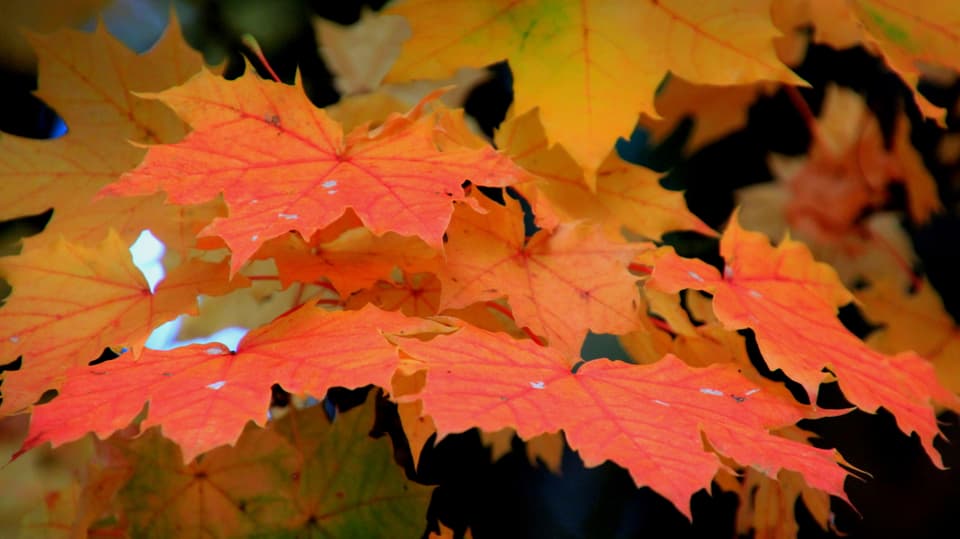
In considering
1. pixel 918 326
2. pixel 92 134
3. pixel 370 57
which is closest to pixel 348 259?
pixel 92 134

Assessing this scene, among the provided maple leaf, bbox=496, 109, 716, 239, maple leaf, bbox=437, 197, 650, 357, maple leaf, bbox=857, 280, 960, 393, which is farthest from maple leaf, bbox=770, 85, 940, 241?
maple leaf, bbox=437, 197, 650, 357

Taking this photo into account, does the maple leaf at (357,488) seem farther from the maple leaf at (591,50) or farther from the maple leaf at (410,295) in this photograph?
the maple leaf at (591,50)

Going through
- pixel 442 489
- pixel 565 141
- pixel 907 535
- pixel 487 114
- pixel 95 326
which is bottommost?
pixel 907 535

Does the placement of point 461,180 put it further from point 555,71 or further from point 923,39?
point 923,39

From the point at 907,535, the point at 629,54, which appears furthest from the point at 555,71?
the point at 907,535

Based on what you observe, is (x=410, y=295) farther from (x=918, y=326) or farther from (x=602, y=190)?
(x=918, y=326)

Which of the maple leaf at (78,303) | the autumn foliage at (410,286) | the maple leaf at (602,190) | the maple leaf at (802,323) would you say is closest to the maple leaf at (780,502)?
the autumn foliage at (410,286)
